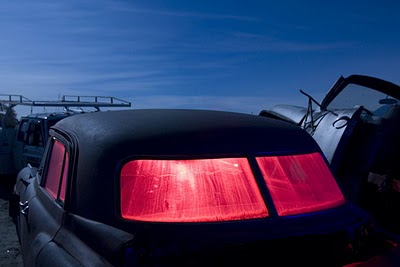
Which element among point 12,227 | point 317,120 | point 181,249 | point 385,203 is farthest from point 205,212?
point 12,227

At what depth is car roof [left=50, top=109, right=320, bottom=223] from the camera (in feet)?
7.04

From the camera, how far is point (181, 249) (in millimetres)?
1886

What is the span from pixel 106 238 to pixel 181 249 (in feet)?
1.20

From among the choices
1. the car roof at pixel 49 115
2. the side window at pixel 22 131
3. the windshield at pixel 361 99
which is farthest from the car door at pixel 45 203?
the side window at pixel 22 131

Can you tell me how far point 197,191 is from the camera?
2129 millimetres

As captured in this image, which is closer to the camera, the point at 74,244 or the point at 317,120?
the point at 74,244

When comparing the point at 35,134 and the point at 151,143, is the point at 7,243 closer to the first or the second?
the point at 35,134

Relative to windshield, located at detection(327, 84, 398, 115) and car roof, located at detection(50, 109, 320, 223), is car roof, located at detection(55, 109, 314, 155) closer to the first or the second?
car roof, located at detection(50, 109, 320, 223)

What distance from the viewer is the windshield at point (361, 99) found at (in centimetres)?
555

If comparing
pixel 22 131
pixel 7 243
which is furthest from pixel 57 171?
pixel 22 131

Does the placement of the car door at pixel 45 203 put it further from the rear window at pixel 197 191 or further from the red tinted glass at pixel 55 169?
the rear window at pixel 197 191

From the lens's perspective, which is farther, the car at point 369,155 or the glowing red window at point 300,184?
the car at point 369,155

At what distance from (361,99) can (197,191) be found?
176 inches

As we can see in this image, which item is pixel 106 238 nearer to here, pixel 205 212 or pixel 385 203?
pixel 205 212
